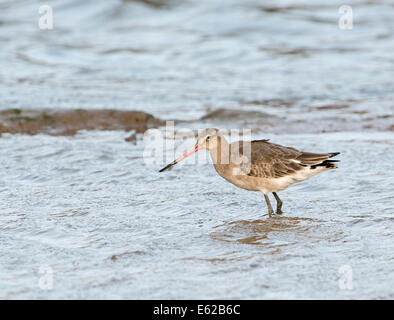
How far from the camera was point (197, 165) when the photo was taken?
310 inches

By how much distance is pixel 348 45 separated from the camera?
14664 millimetres

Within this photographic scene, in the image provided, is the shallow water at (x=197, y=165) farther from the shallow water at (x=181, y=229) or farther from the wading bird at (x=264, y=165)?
the wading bird at (x=264, y=165)

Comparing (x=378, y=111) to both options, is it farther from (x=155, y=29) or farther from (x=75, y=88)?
(x=155, y=29)

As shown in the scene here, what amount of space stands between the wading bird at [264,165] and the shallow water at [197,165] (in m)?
0.27

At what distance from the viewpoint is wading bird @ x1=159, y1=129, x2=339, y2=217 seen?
243 inches

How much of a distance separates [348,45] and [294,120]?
17.5 feet

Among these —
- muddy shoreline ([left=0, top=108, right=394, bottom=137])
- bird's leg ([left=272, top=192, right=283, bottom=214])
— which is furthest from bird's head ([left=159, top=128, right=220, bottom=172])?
muddy shoreline ([left=0, top=108, right=394, bottom=137])

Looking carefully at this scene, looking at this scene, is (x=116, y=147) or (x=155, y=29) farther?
(x=155, y=29)

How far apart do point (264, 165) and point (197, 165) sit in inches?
69.3

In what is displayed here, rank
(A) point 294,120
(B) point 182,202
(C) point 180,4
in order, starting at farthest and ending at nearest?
(C) point 180,4 < (A) point 294,120 < (B) point 182,202

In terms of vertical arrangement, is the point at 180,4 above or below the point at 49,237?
above

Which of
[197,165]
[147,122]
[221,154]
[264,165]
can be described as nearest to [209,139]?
[221,154]

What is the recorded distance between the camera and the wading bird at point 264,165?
6176 mm
